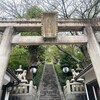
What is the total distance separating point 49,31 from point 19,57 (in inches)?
623

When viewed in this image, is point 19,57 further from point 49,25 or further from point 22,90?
point 49,25

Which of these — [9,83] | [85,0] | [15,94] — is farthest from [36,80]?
[85,0]

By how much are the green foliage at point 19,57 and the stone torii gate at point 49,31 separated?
13731 millimetres

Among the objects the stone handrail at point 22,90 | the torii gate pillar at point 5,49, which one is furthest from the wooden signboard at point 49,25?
the stone handrail at point 22,90

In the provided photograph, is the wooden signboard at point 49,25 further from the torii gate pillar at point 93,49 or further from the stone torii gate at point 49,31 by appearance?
the torii gate pillar at point 93,49

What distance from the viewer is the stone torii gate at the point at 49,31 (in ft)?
18.9

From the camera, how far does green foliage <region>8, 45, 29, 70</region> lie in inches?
782

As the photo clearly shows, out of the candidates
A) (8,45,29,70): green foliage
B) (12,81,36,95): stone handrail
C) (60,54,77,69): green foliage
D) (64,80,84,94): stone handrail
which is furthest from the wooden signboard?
(60,54,77,69): green foliage

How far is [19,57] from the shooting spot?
21.1 metres

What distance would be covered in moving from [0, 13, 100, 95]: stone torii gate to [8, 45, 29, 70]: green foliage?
45.0 ft

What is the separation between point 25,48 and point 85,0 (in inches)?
447

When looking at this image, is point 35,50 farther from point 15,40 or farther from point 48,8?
point 15,40

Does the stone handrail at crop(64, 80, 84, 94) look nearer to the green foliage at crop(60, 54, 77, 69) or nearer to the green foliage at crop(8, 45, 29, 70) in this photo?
the green foliage at crop(8, 45, 29, 70)

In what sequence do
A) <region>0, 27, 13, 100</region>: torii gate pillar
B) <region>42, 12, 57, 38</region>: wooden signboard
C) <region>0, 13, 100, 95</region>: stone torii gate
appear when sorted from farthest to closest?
<region>42, 12, 57, 38</region>: wooden signboard < <region>0, 13, 100, 95</region>: stone torii gate < <region>0, 27, 13, 100</region>: torii gate pillar
